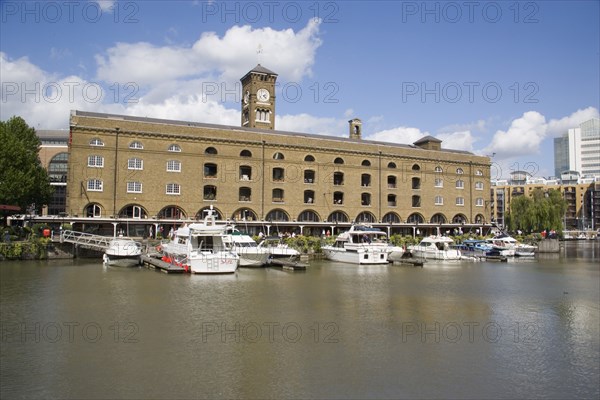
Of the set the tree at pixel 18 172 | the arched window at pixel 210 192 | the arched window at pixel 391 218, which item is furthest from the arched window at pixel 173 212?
the arched window at pixel 391 218

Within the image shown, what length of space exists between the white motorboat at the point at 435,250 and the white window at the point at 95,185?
32024 millimetres

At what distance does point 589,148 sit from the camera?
198000 mm

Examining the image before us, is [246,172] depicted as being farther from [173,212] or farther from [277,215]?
[173,212]

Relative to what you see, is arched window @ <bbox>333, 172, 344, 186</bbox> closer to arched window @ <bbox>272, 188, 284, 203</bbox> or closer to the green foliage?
arched window @ <bbox>272, 188, 284, 203</bbox>

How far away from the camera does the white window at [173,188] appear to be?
53156 millimetres

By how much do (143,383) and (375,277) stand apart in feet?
77.9

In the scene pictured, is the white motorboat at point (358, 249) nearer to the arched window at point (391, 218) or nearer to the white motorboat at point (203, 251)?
the white motorboat at point (203, 251)

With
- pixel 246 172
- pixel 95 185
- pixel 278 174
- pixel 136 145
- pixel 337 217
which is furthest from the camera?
pixel 337 217

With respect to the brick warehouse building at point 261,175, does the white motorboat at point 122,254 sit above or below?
below

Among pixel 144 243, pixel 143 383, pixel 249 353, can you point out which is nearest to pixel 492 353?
pixel 249 353

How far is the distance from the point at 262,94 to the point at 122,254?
132 feet

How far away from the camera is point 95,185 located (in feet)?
164

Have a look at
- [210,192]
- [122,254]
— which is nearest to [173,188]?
[210,192]

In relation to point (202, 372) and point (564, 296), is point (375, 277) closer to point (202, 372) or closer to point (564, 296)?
point (564, 296)
